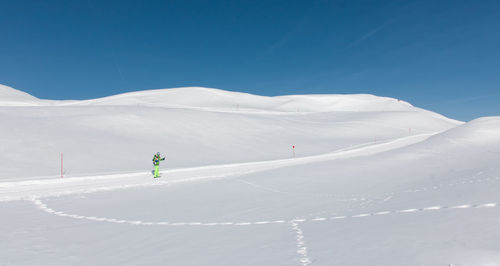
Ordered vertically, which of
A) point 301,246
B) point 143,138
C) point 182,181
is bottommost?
point 301,246

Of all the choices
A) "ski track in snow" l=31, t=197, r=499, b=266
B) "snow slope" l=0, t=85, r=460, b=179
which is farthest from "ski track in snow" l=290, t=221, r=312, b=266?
"snow slope" l=0, t=85, r=460, b=179

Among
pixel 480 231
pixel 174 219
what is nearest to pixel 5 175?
pixel 174 219

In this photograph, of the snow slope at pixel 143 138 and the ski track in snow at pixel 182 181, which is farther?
the snow slope at pixel 143 138

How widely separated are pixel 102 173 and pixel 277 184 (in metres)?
8.63

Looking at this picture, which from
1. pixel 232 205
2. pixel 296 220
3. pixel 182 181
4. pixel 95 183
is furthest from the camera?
pixel 182 181

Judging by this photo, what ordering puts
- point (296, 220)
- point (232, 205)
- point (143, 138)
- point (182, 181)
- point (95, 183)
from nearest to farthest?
point (296, 220), point (232, 205), point (95, 183), point (182, 181), point (143, 138)

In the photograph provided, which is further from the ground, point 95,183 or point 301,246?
point 95,183

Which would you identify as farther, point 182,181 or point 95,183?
point 182,181

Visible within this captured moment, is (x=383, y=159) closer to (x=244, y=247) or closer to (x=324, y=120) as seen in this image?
(x=244, y=247)

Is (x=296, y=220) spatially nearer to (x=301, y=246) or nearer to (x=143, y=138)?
(x=301, y=246)

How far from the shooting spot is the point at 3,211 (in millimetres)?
8148

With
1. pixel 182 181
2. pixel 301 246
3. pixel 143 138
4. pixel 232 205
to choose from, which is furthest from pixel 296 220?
pixel 143 138

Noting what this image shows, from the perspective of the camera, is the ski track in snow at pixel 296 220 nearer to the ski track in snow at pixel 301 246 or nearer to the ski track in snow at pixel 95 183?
the ski track in snow at pixel 301 246

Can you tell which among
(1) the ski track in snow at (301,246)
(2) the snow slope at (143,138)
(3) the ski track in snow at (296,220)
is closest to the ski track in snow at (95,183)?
(2) the snow slope at (143,138)
